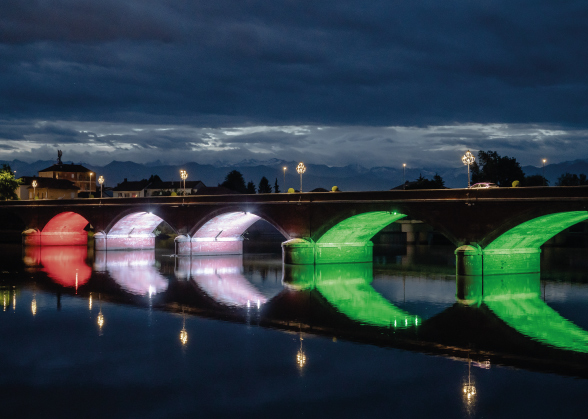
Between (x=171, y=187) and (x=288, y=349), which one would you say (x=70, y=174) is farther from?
(x=288, y=349)

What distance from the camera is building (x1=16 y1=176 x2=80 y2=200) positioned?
12194cm

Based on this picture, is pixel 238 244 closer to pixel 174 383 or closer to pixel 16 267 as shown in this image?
pixel 16 267

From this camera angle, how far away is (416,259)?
184 feet

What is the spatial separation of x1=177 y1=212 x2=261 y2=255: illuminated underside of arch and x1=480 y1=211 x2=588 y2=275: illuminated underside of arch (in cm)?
2318

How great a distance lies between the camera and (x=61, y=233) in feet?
245

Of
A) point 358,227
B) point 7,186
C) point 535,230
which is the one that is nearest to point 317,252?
point 358,227

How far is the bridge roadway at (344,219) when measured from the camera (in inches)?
1400

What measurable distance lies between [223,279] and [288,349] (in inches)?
803

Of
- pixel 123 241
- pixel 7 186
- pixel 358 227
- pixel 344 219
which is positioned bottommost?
pixel 123 241

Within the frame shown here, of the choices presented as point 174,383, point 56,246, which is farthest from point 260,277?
point 56,246

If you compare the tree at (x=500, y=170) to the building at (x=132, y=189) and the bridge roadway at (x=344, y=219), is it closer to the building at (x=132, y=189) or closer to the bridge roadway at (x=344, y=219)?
the bridge roadway at (x=344, y=219)

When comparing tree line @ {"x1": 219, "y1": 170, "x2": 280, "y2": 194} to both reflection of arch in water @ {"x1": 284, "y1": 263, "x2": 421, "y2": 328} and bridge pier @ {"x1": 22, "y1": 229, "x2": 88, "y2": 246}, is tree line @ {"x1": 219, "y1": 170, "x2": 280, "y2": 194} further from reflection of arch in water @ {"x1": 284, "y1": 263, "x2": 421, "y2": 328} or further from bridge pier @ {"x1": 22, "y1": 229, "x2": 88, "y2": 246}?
reflection of arch in water @ {"x1": 284, "y1": 263, "x2": 421, "y2": 328}

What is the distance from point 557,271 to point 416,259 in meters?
14.2

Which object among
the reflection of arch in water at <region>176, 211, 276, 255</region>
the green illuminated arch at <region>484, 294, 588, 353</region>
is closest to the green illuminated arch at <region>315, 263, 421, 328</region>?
the green illuminated arch at <region>484, 294, 588, 353</region>
